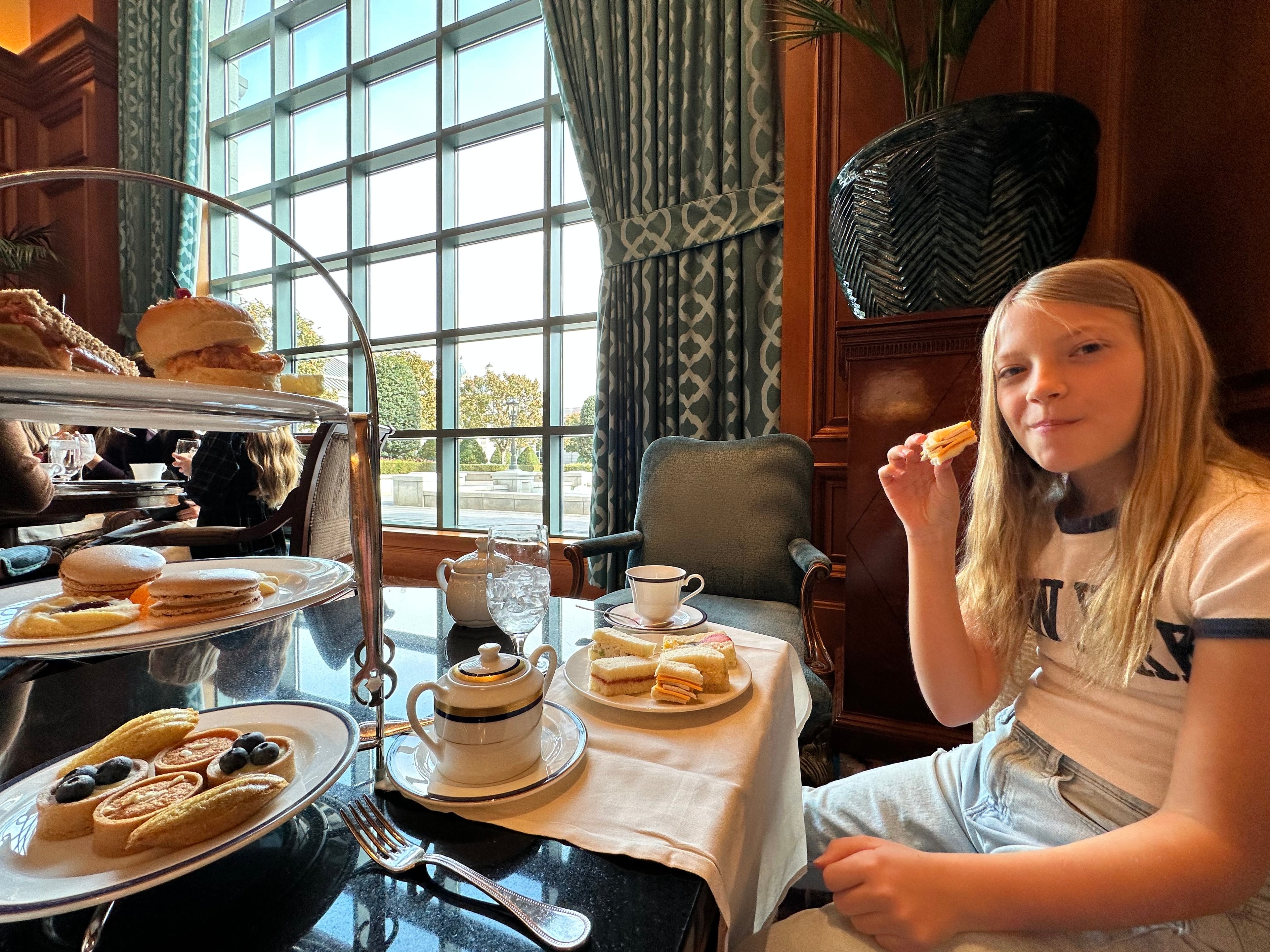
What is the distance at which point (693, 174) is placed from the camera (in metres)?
2.43

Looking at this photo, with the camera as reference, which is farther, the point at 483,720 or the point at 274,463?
the point at 274,463

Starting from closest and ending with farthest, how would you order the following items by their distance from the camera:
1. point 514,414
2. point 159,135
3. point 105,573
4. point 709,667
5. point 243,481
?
1. point 105,573
2. point 709,667
3. point 243,481
4. point 514,414
5. point 159,135

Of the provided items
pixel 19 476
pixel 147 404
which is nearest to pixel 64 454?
pixel 19 476

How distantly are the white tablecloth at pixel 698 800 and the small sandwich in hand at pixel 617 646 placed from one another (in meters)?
0.07

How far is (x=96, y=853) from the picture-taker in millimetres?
380

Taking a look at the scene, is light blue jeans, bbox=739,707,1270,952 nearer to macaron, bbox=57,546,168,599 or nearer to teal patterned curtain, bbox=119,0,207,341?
macaron, bbox=57,546,168,599

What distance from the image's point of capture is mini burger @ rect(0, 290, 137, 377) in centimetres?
46

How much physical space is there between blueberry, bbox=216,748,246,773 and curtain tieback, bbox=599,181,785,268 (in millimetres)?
2337

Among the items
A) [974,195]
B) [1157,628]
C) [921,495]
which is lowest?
[1157,628]

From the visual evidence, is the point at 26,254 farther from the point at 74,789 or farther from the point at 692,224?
the point at 74,789

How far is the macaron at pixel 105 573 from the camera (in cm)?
60

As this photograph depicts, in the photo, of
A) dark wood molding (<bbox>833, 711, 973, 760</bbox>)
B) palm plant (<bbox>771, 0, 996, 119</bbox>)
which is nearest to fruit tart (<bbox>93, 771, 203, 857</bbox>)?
dark wood molding (<bbox>833, 711, 973, 760</bbox>)

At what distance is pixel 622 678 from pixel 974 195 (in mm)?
1400

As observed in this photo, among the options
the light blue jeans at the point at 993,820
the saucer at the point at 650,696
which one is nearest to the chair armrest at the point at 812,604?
the light blue jeans at the point at 993,820
